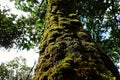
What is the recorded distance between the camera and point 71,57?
3141 millimetres

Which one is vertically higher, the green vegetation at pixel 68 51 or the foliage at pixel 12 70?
the green vegetation at pixel 68 51

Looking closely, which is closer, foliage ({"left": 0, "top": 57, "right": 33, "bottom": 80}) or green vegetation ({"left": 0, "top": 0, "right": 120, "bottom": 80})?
green vegetation ({"left": 0, "top": 0, "right": 120, "bottom": 80})

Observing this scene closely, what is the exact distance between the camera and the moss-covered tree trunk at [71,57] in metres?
2.83

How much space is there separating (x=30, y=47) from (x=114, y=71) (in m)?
17.7

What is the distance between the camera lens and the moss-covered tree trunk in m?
2.83

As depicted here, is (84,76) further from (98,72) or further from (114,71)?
(114,71)

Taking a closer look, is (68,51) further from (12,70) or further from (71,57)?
(12,70)

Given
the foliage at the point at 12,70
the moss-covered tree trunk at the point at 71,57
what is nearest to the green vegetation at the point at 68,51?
the moss-covered tree trunk at the point at 71,57

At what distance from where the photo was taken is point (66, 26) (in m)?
4.53

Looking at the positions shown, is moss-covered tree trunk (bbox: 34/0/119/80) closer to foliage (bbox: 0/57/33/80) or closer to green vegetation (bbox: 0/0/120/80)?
green vegetation (bbox: 0/0/120/80)

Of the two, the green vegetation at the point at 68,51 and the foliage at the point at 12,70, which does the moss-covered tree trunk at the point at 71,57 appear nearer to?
the green vegetation at the point at 68,51

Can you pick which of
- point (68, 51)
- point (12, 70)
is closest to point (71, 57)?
point (68, 51)

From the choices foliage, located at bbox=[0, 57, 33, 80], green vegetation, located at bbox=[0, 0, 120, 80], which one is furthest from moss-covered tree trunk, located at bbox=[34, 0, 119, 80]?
foliage, located at bbox=[0, 57, 33, 80]

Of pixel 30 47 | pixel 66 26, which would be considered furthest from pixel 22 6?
pixel 66 26
